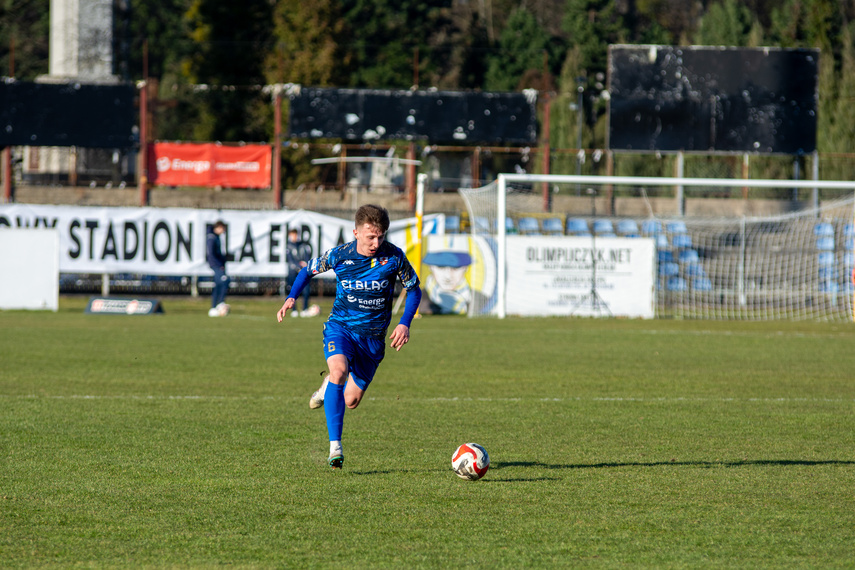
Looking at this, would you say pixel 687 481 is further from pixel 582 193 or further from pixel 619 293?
pixel 582 193

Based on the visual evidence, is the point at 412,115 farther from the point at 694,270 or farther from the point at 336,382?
the point at 336,382

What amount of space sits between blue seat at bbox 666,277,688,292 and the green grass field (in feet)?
34.5

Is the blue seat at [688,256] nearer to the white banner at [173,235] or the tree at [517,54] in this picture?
the white banner at [173,235]

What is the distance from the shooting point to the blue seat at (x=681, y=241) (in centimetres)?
2605

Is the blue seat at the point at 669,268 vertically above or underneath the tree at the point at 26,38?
underneath

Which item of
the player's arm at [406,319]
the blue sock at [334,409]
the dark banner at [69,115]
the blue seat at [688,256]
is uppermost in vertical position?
the dark banner at [69,115]

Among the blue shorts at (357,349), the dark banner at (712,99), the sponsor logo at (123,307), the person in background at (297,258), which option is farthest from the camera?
the dark banner at (712,99)

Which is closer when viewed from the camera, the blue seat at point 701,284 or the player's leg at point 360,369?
the player's leg at point 360,369

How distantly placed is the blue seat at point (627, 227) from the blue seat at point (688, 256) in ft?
5.61

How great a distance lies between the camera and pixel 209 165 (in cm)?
3180

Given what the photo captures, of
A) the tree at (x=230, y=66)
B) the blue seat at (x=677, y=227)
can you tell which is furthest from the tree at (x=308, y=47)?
the blue seat at (x=677, y=227)

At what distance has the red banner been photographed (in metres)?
31.7

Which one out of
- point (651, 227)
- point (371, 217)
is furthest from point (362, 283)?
point (651, 227)

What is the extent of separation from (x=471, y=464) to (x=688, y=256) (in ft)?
67.2
